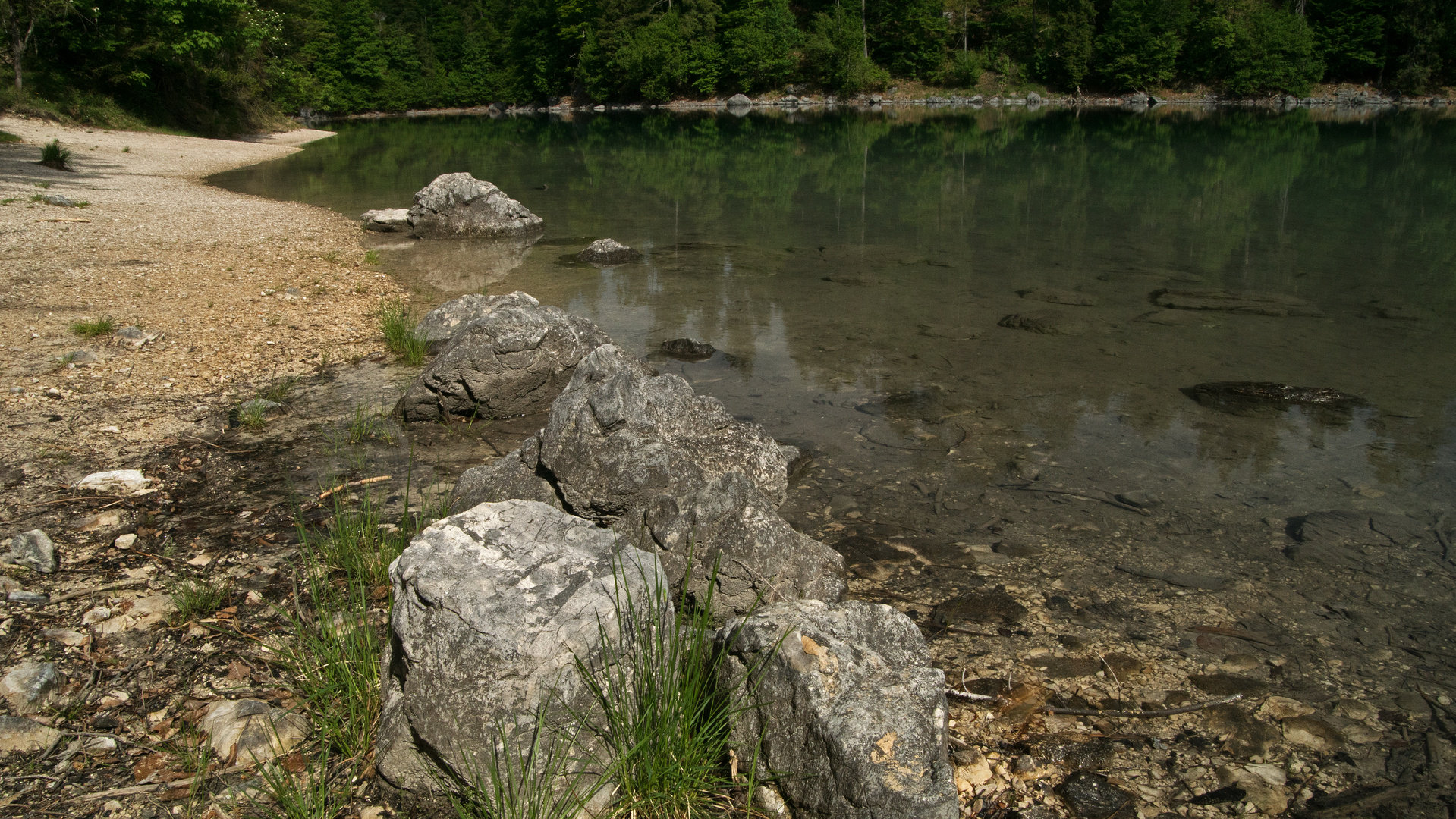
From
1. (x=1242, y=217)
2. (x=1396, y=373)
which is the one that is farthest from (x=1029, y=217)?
(x=1396, y=373)

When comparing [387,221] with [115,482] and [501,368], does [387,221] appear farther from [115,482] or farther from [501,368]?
[115,482]

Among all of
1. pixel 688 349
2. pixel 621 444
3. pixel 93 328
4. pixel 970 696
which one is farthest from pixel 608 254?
pixel 970 696

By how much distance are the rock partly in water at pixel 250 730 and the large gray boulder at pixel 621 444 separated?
1328mm

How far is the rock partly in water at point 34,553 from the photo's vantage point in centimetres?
362

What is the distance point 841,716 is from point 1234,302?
8589 millimetres

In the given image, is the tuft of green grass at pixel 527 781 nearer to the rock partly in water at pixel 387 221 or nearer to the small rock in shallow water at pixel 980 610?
the small rock in shallow water at pixel 980 610

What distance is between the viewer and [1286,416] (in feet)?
20.4

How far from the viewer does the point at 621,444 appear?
3846 millimetres

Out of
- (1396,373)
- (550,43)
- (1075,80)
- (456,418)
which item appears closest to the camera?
(456,418)

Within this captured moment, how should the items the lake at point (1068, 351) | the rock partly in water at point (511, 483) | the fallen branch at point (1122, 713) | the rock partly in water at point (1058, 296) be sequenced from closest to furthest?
1. the fallen branch at point (1122, 713)
2. the rock partly in water at point (511, 483)
3. the lake at point (1068, 351)
4. the rock partly in water at point (1058, 296)

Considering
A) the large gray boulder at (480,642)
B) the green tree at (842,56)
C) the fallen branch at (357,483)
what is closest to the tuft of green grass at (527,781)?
the large gray boulder at (480,642)

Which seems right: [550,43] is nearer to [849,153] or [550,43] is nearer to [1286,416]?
[849,153]

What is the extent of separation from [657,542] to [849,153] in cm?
2402

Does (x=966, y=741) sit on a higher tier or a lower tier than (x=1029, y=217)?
lower
